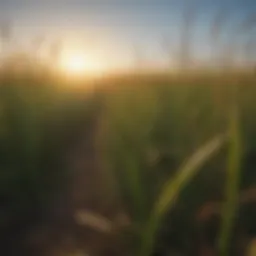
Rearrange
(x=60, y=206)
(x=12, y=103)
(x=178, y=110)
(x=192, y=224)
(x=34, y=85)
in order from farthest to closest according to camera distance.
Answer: (x=34, y=85)
(x=12, y=103)
(x=178, y=110)
(x=60, y=206)
(x=192, y=224)

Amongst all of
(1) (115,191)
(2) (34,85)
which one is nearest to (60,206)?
(1) (115,191)

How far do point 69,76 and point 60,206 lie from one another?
0.35m

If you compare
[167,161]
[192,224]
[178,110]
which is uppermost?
[178,110]

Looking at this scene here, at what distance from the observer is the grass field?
0.99m

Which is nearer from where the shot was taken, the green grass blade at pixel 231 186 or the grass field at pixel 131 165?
the green grass blade at pixel 231 186

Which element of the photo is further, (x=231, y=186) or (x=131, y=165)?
(x=131, y=165)

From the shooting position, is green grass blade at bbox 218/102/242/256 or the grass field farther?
the grass field

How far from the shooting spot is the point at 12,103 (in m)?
1.45

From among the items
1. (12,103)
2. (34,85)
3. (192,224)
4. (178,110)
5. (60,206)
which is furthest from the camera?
(34,85)

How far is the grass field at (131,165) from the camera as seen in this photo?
38.8 inches

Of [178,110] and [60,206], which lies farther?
[178,110]

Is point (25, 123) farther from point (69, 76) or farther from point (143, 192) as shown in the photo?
point (143, 192)

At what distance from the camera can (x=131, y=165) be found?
105 centimetres

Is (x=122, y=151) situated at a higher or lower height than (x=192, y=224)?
higher
